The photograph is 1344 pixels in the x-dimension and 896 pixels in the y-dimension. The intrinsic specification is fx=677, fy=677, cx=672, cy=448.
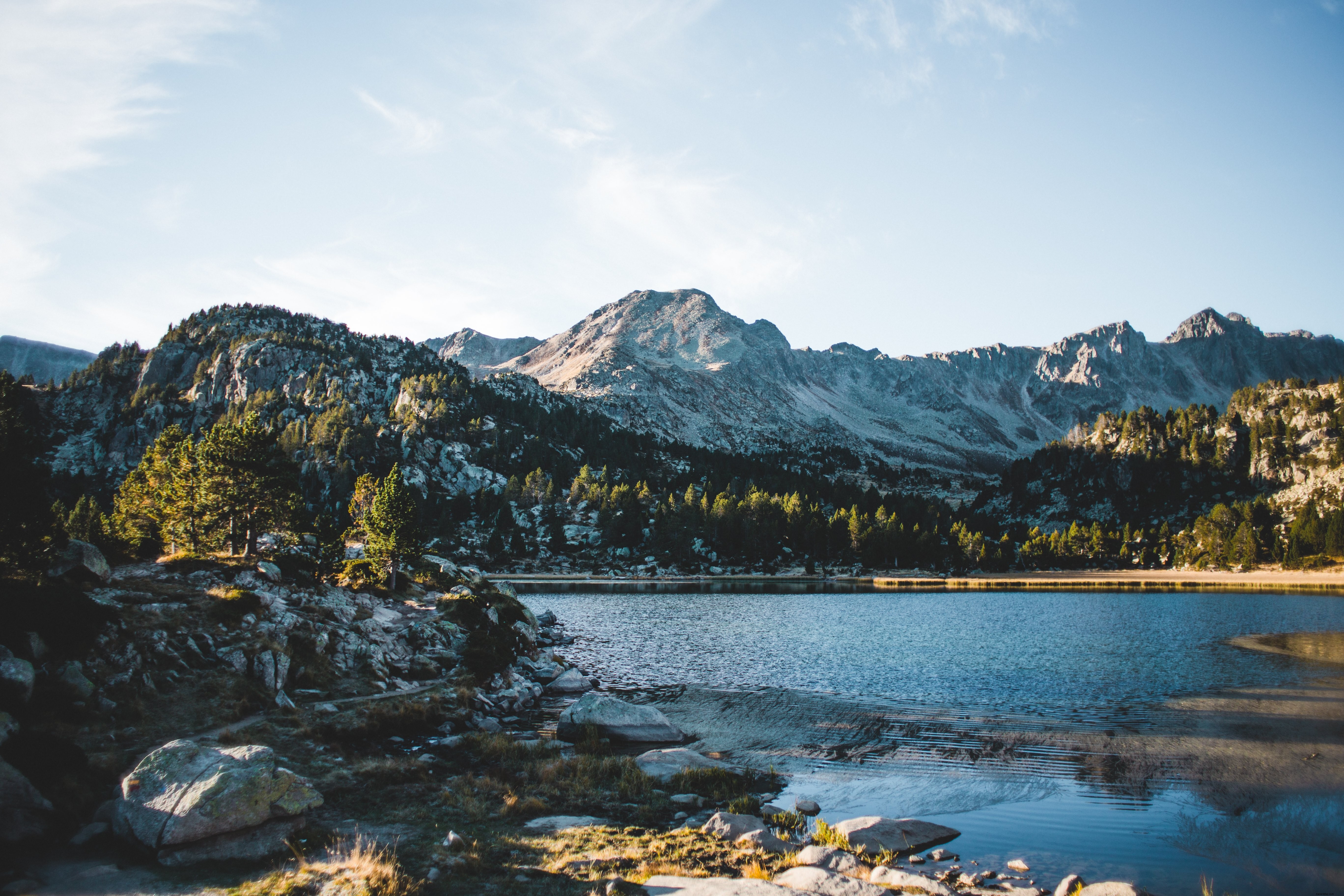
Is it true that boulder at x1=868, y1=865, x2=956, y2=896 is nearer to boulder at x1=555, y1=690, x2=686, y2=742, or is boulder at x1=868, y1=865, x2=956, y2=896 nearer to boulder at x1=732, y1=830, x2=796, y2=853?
boulder at x1=732, y1=830, x2=796, y2=853

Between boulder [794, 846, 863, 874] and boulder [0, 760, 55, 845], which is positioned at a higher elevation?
boulder [0, 760, 55, 845]

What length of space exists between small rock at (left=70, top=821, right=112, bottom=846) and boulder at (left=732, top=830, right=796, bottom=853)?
16.6 meters

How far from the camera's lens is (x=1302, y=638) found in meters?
61.1

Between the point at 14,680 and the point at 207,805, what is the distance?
37.6 ft

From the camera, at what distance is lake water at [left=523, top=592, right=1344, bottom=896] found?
2058cm

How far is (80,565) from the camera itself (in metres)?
34.7

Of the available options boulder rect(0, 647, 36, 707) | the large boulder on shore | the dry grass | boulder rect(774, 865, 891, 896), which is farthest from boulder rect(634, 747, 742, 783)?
boulder rect(0, 647, 36, 707)

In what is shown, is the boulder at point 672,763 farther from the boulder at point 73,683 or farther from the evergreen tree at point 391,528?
the evergreen tree at point 391,528

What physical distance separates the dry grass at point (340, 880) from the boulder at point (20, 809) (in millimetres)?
6212

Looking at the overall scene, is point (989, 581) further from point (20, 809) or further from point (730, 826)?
point (20, 809)

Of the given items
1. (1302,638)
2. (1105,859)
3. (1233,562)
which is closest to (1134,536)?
(1233,562)

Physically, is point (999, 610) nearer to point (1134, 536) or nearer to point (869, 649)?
point (869, 649)

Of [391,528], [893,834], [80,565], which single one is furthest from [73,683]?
[391,528]

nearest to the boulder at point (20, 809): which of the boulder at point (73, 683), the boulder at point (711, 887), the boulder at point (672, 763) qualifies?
the boulder at point (73, 683)
